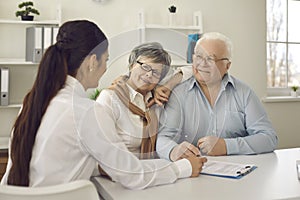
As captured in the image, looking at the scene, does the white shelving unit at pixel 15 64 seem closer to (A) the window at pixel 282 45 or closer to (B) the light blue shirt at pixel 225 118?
(B) the light blue shirt at pixel 225 118

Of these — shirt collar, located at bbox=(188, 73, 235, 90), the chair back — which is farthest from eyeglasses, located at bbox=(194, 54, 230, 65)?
the chair back

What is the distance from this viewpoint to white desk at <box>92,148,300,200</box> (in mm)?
1103

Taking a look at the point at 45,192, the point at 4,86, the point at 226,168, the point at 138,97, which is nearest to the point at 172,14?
the point at 4,86

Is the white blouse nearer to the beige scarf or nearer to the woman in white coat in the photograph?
the woman in white coat

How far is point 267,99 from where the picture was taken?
386 centimetres

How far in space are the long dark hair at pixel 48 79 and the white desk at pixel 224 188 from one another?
0.91 ft

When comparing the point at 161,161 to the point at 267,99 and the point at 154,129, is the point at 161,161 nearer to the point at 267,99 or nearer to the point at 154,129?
the point at 154,129

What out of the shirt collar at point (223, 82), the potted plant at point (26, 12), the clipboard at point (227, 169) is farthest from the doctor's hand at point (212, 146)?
the potted plant at point (26, 12)

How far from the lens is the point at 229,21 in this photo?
3734 mm

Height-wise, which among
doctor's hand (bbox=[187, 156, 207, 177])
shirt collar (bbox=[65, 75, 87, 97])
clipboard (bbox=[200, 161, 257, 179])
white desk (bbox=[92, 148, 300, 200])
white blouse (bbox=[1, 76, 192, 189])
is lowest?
white desk (bbox=[92, 148, 300, 200])

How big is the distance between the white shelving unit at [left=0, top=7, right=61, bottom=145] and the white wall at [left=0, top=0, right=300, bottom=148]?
0.06 metres

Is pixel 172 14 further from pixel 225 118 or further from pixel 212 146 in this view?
pixel 212 146

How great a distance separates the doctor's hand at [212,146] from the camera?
1.63 meters

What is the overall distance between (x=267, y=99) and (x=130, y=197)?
305 centimetres
